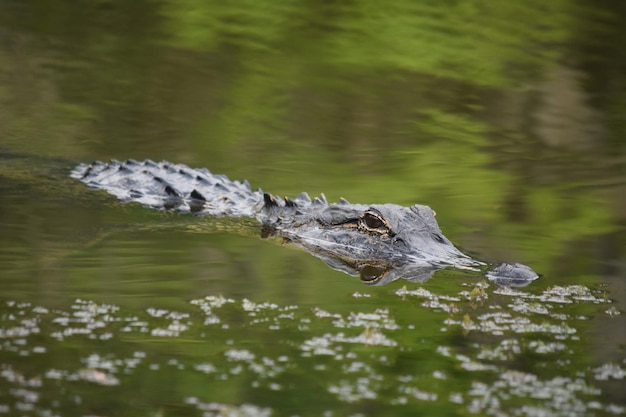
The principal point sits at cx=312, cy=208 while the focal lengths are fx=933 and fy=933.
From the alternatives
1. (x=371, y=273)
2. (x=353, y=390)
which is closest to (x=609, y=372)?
(x=353, y=390)

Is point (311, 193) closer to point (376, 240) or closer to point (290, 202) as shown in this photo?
point (290, 202)

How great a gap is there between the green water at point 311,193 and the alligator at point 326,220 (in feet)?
0.83

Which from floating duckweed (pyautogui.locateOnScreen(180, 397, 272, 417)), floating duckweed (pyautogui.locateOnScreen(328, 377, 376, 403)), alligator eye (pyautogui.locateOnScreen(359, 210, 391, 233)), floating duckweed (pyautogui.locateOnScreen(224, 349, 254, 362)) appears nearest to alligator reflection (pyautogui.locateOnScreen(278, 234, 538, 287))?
alligator eye (pyautogui.locateOnScreen(359, 210, 391, 233))

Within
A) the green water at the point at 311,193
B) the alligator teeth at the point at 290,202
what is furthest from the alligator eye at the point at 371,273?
the alligator teeth at the point at 290,202

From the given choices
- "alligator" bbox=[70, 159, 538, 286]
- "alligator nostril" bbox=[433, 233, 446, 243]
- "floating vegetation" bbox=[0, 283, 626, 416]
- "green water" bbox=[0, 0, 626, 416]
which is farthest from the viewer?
"alligator nostril" bbox=[433, 233, 446, 243]

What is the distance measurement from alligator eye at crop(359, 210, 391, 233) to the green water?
0.54 meters

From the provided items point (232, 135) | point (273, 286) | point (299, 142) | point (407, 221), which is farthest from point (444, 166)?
point (273, 286)

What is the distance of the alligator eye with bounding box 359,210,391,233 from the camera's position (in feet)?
23.2

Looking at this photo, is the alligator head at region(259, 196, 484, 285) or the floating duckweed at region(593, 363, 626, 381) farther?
the alligator head at region(259, 196, 484, 285)

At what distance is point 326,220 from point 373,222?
542 mm

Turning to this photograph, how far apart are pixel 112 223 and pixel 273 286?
7.15 ft

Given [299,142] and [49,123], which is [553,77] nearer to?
[299,142]

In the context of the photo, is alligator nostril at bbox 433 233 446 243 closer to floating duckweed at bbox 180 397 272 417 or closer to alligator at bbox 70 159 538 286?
alligator at bbox 70 159 538 286

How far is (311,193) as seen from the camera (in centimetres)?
924
